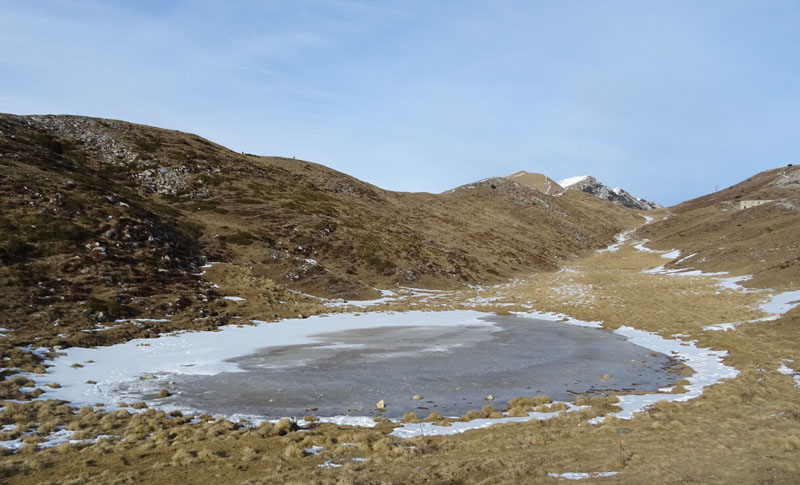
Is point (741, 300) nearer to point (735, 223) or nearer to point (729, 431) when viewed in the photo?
point (729, 431)

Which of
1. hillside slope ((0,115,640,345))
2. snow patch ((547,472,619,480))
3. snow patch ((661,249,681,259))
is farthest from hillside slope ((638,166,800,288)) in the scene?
snow patch ((547,472,619,480))

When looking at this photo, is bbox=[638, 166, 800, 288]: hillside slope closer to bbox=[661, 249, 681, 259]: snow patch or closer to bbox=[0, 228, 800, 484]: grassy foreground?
bbox=[661, 249, 681, 259]: snow patch

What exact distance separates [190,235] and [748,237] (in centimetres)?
8644

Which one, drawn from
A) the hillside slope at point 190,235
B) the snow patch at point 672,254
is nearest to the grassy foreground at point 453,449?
the hillside slope at point 190,235

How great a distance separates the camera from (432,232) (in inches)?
3910

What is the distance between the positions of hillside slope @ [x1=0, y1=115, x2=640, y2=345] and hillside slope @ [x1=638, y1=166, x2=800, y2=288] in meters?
24.3

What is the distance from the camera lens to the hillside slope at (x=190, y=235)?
3744 centimetres

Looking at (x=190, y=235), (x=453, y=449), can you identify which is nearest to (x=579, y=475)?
(x=453, y=449)

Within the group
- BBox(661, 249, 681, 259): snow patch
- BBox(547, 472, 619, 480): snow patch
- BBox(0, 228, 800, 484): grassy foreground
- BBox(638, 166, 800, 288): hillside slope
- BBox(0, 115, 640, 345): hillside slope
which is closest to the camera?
BBox(547, 472, 619, 480): snow patch

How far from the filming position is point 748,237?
74.2m

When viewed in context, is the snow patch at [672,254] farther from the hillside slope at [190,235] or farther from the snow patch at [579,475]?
the snow patch at [579,475]

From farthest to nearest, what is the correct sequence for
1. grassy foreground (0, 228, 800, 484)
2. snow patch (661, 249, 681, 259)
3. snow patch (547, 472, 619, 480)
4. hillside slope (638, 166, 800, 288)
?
snow patch (661, 249, 681, 259)
hillside slope (638, 166, 800, 288)
grassy foreground (0, 228, 800, 484)
snow patch (547, 472, 619, 480)

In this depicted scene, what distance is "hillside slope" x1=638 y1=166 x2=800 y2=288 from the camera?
172 feet

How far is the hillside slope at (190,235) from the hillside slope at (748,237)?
956 inches
